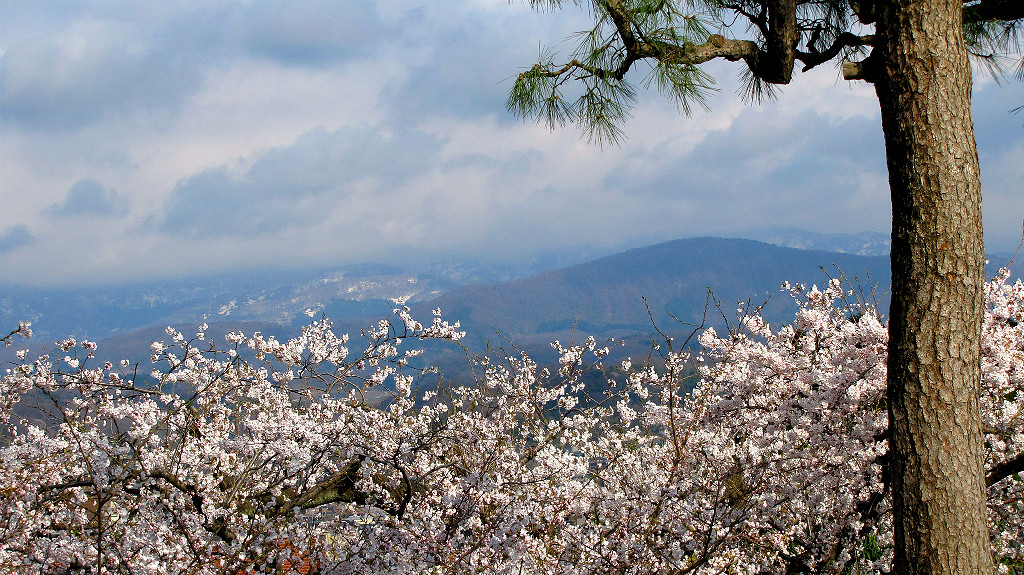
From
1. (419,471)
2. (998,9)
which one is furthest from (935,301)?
(419,471)

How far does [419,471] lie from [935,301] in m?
3.15

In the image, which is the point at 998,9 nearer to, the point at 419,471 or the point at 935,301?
the point at 935,301

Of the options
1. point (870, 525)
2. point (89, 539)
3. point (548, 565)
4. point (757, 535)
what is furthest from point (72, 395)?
point (870, 525)

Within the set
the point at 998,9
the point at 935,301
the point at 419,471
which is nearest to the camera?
the point at 935,301

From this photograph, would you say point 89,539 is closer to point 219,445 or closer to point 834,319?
point 219,445

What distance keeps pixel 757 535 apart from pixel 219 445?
4283 millimetres

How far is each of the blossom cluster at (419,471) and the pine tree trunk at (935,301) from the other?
0.77 m

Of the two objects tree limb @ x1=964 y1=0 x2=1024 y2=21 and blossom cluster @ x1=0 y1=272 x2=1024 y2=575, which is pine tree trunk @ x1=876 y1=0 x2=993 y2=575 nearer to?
blossom cluster @ x1=0 y1=272 x2=1024 y2=575

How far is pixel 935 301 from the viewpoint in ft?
8.43

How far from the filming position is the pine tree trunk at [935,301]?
2.53 metres

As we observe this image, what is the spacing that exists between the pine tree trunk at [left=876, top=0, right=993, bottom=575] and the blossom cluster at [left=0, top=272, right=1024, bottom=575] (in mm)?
767

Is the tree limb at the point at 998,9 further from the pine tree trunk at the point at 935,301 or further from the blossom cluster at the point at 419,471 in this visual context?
the blossom cluster at the point at 419,471

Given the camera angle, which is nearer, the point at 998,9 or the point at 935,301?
the point at 935,301

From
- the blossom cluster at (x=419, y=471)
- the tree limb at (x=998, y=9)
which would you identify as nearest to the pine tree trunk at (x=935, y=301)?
the blossom cluster at (x=419, y=471)
